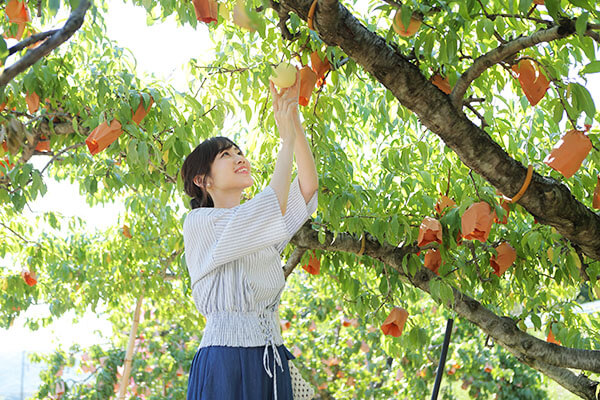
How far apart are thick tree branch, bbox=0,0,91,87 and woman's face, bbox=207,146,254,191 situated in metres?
0.77

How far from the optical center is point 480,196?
1.92m

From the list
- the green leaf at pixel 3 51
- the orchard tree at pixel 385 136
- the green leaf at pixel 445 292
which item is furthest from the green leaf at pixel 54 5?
the green leaf at pixel 445 292

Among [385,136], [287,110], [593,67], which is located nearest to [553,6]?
[593,67]

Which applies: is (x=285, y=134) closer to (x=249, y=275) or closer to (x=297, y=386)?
(x=249, y=275)

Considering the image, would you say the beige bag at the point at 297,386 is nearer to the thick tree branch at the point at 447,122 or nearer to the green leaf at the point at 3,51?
the thick tree branch at the point at 447,122

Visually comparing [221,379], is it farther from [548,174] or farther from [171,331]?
[171,331]

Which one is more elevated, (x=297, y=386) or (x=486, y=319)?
(x=486, y=319)

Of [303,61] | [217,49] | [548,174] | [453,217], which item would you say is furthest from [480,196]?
[217,49]

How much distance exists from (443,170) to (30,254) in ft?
7.99

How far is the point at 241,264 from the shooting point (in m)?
1.44

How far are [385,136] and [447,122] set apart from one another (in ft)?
3.16

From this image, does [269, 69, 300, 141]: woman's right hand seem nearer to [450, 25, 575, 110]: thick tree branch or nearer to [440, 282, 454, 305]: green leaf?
[450, 25, 575, 110]: thick tree branch

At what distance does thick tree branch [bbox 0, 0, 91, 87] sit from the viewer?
2.60 feet

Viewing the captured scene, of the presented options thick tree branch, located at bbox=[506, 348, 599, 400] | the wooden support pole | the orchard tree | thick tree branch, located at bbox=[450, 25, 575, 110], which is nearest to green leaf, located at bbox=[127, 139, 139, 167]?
the orchard tree
